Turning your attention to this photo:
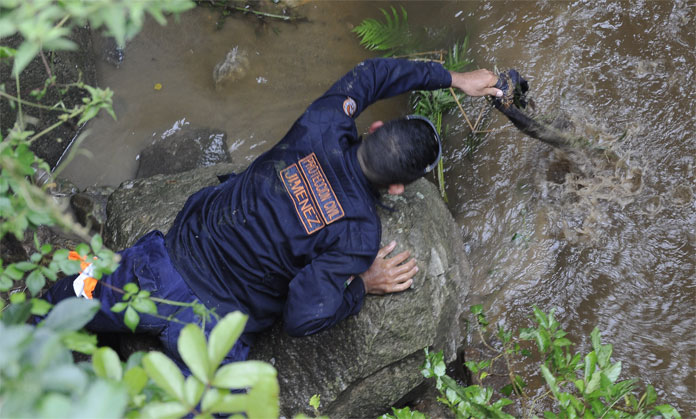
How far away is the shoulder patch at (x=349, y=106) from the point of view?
291 centimetres

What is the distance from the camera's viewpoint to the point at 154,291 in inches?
109

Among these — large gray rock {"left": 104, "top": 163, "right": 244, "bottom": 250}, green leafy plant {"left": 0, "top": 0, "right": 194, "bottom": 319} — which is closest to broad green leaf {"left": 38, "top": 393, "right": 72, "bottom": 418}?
green leafy plant {"left": 0, "top": 0, "right": 194, "bottom": 319}

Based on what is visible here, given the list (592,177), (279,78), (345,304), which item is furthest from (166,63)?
(592,177)

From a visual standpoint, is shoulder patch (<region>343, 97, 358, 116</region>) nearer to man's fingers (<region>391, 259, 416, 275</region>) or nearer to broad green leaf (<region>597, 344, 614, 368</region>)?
man's fingers (<region>391, 259, 416, 275</region>)

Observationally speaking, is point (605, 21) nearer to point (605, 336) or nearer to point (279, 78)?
point (605, 336)

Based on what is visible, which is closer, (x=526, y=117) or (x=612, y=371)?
(x=612, y=371)

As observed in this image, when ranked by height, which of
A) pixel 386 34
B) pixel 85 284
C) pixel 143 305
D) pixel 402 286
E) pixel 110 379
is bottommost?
pixel 402 286

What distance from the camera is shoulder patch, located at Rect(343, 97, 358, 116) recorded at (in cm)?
291

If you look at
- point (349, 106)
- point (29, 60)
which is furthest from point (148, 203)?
point (29, 60)

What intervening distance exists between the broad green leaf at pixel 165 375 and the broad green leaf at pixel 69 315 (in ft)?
0.85

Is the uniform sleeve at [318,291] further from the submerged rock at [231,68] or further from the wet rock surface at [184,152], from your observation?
the submerged rock at [231,68]

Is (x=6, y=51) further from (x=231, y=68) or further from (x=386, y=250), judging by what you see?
(x=231, y=68)

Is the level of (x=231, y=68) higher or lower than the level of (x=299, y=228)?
higher

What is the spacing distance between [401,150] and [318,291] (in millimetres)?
817
